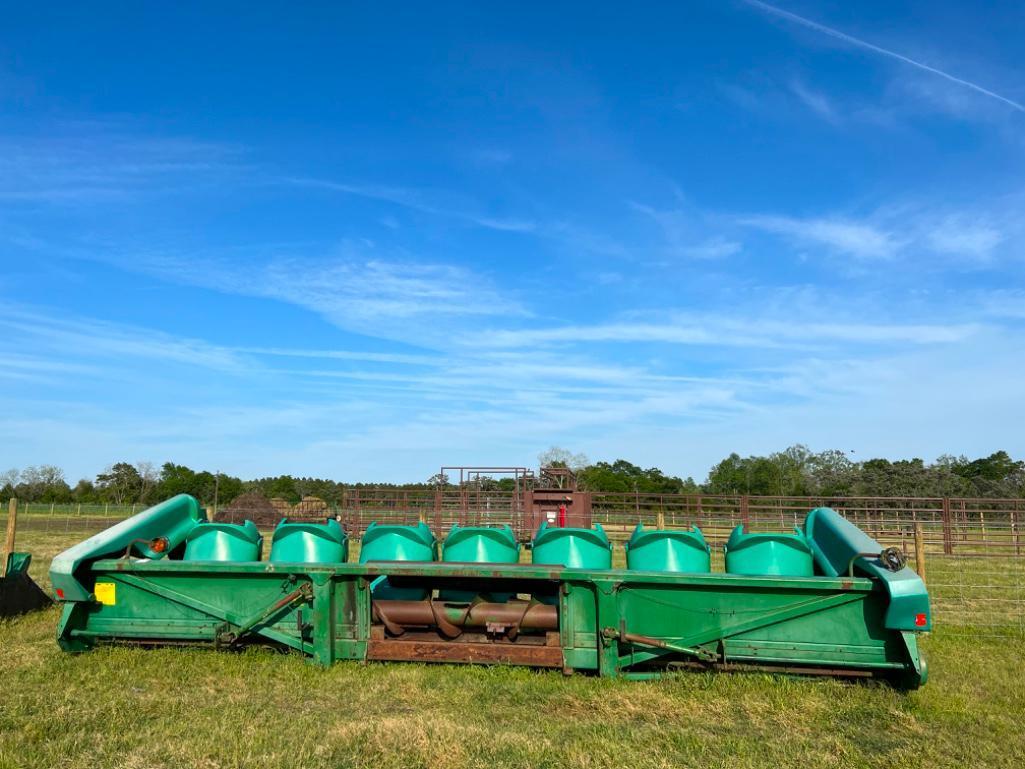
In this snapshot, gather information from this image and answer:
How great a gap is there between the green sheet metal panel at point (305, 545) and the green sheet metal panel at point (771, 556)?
12.0ft

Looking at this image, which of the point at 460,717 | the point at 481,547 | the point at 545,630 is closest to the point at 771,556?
the point at 545,630

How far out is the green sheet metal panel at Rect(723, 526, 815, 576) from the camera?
6.84m

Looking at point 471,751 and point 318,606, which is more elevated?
point 318,606

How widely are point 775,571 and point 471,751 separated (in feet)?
10.9

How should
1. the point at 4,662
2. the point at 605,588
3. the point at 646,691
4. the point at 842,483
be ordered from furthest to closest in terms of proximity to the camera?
the point at 842,483 → the point at 4,662 → the point at 605,588 → the point at 646,691

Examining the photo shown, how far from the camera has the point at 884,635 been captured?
234 inches

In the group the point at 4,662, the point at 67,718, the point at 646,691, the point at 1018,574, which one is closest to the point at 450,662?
the point at 646,691

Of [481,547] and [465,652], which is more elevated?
[481,547]

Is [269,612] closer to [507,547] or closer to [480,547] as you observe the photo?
[480,547]

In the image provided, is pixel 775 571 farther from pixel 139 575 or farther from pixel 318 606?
pixel 139 575

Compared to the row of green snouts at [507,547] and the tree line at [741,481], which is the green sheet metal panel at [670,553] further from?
the tree line at [741,481]

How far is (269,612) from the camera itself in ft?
21.3

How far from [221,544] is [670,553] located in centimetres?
419

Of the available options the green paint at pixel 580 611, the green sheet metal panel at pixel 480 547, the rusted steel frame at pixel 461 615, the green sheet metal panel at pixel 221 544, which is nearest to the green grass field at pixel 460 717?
the green paint at pixel 580 611
